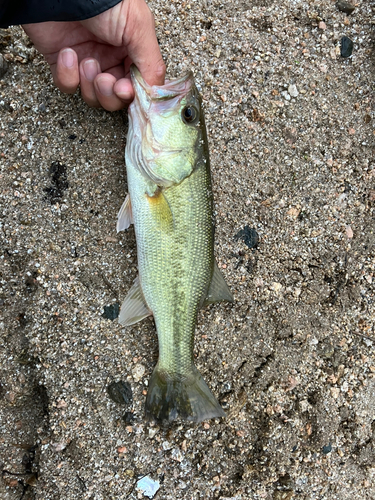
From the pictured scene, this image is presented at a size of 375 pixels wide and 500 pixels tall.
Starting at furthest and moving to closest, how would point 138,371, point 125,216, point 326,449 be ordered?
point 326,449, point 138,371, point 125,216

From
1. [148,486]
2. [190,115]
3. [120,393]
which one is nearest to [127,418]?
[120,393]

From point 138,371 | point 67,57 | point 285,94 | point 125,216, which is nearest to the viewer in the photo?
point 67,57

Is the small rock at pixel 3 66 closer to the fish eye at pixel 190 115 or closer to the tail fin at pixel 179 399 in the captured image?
the fish eye at pixel 190 115

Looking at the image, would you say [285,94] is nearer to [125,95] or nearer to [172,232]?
[125,95]

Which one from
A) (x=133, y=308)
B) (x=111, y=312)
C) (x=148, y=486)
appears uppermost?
(x=133, y=308)

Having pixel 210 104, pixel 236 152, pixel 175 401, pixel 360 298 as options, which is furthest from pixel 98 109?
pixel 360 298

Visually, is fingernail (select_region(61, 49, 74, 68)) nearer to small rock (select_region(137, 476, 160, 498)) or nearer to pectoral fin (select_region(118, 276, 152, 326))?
pectoral fin (select_region(118, 276, 152, 326))

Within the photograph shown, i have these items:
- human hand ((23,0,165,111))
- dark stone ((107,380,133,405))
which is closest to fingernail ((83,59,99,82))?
human hand ((23,0,165,111))
